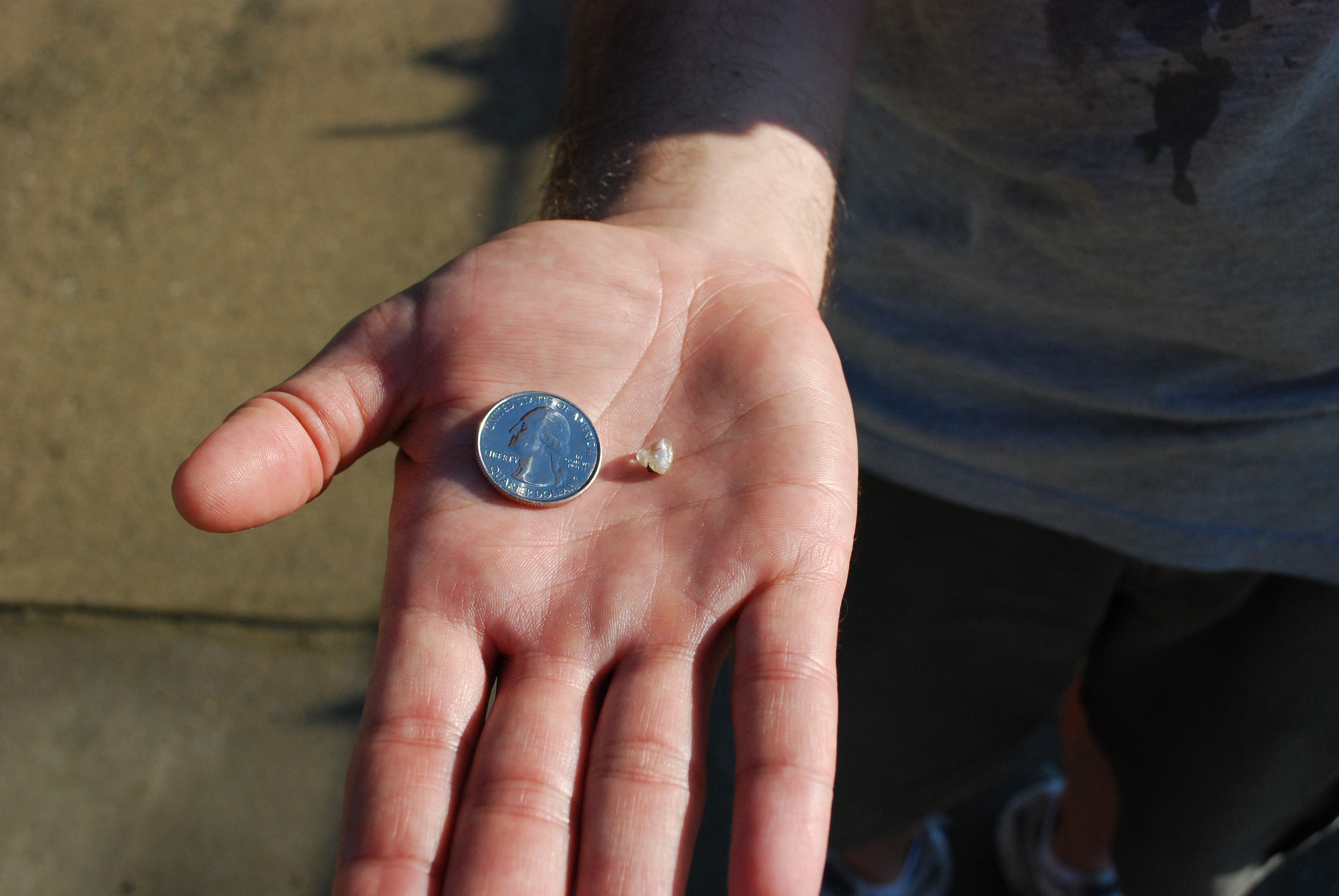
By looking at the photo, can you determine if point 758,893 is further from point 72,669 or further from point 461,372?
point 72,669

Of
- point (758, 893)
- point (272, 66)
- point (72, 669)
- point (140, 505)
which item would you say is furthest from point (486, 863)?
point (272, 66)

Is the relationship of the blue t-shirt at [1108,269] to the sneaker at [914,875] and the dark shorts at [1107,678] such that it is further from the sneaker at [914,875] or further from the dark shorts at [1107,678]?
the sneaker at [914,875]

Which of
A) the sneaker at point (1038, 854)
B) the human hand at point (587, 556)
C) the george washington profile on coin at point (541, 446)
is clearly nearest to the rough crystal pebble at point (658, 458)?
the human hand at point (587, 556)

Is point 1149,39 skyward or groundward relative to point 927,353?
skyward

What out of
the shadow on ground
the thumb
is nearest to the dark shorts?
the thumb

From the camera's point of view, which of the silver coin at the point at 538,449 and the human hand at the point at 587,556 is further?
the silver coin at the point at 538,449

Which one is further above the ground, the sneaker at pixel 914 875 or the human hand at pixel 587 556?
the human hand at pixel 587 556

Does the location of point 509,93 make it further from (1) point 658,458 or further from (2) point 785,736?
(2) point 785,736
